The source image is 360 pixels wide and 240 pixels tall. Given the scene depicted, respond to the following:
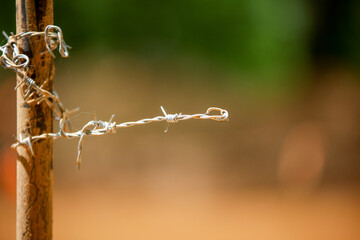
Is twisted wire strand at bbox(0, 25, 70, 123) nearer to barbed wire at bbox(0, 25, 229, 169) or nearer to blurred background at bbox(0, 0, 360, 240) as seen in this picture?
barbed wire at bbox(0, 25, 229, 169)

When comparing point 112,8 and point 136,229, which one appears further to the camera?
point 112,8

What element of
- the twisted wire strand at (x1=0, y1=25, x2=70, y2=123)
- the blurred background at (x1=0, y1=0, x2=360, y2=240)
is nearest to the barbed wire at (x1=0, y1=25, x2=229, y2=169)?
the twisted wire strand at (x1=0, y1=25, x2=70, y2=123)

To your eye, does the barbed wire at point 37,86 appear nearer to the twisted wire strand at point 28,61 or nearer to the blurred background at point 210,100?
the twisted wire strand at point 28,61

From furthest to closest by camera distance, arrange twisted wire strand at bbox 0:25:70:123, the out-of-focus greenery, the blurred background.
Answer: the out-of-focus greenery < the blurred background < twisted wire strand at bbox 0:25:70:123

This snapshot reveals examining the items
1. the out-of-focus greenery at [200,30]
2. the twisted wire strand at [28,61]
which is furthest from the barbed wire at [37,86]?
the out-of-focus greenery at [200,30]

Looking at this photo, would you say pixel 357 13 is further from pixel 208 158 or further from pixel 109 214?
pixel 109 214

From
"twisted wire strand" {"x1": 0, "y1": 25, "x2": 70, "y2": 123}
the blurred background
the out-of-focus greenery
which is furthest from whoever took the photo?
the out-of-focus greenery

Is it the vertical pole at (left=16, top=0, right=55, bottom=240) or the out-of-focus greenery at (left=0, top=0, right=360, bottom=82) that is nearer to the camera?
the vertical pole at (left=16, top=0, right=55, bottom=240)

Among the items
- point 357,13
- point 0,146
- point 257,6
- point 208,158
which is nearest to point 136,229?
point 208,158
